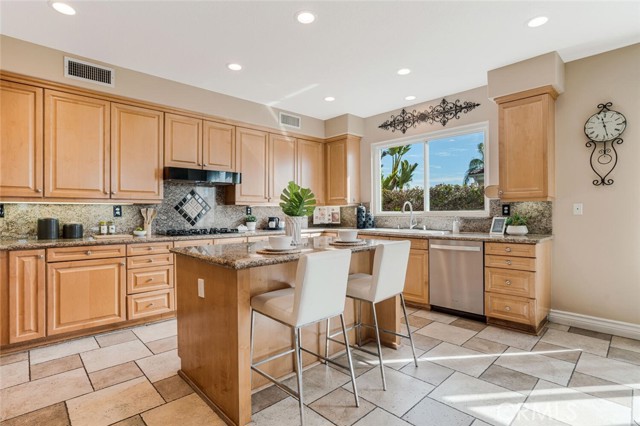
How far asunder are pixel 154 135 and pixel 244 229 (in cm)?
165

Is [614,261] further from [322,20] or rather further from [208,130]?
[208,130]

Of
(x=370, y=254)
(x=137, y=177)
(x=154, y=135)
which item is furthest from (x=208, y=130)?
(x=370, y=254)

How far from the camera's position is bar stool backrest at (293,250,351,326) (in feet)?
5.76

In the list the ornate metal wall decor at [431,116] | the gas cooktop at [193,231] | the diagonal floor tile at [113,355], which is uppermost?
the ornate metal wall decor at [431,116]

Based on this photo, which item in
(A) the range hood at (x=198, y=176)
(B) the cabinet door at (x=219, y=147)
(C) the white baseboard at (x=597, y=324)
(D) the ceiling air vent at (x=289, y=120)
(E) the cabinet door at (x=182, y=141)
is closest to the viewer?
(C) the white baseboard at (x=597, y=324)

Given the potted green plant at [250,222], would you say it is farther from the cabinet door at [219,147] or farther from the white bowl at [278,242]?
the white bowl at [278,242]

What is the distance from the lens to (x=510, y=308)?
3.25 meters

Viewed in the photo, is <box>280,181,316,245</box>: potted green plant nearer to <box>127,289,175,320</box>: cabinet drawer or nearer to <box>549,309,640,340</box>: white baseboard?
<box>127,289,175,320</box>: cabinet drawer

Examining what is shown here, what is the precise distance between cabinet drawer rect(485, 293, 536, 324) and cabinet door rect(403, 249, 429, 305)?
70 centimetres

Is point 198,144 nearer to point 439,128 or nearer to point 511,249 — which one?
point 439,128

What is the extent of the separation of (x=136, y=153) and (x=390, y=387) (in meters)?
3.39

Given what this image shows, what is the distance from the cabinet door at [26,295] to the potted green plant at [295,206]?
88.6 inches

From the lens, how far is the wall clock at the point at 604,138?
123 inches

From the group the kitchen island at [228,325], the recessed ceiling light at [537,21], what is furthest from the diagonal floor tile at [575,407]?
the recessed ceiling light at [537,21]
